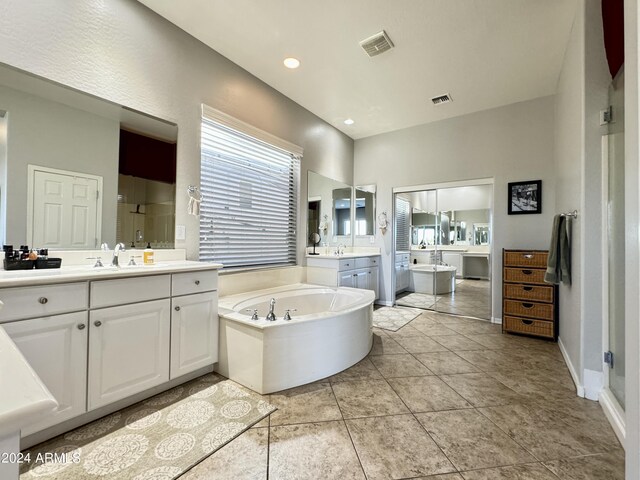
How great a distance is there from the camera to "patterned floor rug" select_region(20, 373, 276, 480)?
4.16 ft

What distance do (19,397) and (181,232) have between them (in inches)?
85.0

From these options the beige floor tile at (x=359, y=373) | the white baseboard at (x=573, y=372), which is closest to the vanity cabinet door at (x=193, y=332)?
the beige floor tile at (x=359, y=373)

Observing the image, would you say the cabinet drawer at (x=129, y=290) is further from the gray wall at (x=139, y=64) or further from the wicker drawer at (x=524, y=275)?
the wicker drawer at (x=524, y=275)

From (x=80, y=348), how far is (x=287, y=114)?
3.10 m

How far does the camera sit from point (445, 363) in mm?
2457

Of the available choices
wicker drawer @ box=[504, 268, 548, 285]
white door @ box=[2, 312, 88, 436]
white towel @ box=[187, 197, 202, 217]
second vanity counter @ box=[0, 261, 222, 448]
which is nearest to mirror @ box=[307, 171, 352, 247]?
white towel @ box=[187, 197, 202, 217]

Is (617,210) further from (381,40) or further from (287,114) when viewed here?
(287,114)

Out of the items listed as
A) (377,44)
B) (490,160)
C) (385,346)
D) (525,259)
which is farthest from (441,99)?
(385,346)

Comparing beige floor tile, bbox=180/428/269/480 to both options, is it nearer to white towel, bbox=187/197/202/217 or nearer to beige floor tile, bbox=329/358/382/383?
beige floor tile, bbox=329/358/382/383

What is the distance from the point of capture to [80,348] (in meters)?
1.46

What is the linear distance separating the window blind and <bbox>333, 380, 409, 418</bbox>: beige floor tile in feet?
9.54

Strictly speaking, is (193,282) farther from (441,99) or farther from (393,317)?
(441,99)

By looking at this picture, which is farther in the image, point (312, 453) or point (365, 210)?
point (365, 210)

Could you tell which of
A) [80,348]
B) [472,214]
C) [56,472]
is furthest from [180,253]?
[472,214]
